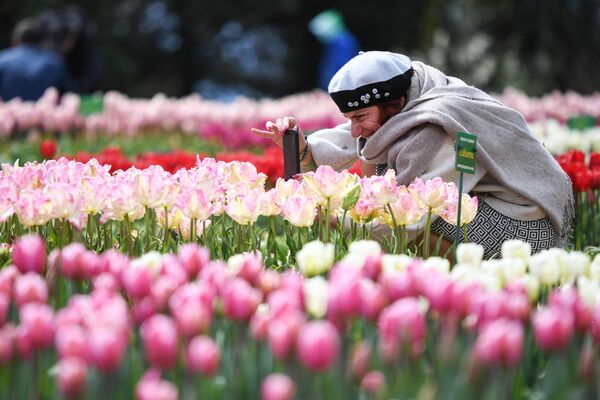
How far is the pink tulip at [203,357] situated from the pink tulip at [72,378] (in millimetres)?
178

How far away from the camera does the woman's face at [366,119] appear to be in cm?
364

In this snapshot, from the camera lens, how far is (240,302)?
200cm

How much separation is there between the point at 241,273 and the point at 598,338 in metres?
0.75

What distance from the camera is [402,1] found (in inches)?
787

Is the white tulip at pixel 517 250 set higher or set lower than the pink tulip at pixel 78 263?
lower

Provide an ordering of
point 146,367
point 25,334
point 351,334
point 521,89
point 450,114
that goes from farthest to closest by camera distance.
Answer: point 521,89, point 450,114, point 351,334, point 146,367, point 25,334

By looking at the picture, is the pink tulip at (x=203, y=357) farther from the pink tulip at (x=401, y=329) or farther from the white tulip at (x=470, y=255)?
the white tulip at (x=470, y=255)

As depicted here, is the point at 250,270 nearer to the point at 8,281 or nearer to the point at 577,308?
the point at 8,281

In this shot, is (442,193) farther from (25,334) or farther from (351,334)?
(25,334)

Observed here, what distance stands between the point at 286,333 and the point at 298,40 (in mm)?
19041

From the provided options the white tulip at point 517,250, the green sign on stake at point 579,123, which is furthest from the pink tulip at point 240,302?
the green sign on stake at point 579,123

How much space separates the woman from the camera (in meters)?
3.55

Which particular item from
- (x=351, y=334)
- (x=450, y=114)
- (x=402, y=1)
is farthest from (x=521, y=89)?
(x=351, y=334)

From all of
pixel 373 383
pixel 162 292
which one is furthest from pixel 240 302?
pixel 373 383
